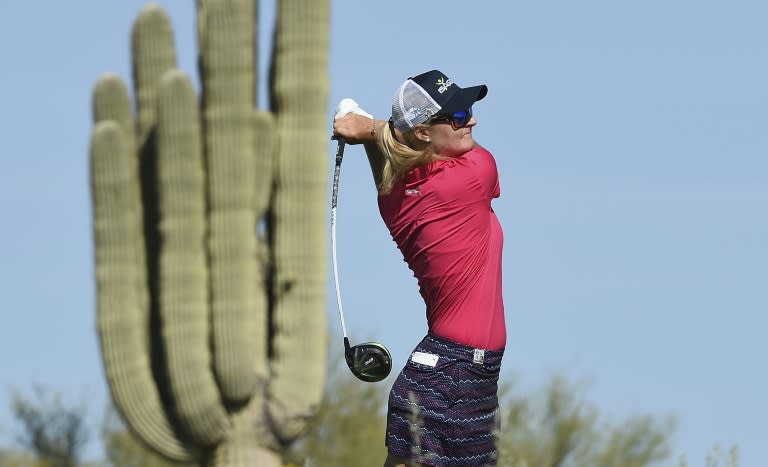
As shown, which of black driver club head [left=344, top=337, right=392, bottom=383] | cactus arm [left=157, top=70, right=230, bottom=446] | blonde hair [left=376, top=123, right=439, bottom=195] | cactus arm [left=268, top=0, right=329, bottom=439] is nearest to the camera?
cactus arm [left=157, top=70, right=230, bottom=446]

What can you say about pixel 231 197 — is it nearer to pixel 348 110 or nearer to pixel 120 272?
pixel 120 272

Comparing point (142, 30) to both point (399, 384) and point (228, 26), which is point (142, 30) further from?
point (399, 384)

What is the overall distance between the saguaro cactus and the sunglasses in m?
1.47

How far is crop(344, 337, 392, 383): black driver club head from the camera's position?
8.09 meters

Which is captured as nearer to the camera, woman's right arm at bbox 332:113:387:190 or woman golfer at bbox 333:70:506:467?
woman golfer at bbox 333:70:506:467

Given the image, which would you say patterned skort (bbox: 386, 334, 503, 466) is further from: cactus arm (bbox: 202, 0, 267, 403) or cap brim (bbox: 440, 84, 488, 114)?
cactus arm (bbox: 202, 0, 267, 403)

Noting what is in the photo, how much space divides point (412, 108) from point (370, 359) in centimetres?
138

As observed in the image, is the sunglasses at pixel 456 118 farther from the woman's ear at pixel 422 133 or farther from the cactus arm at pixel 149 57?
the cactus arm at pixel 149 57

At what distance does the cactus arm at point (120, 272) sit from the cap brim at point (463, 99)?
2080 millimetres

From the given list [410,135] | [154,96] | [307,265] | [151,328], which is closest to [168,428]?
[151,328]

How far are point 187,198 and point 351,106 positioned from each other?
2.02 m

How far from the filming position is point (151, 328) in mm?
6508

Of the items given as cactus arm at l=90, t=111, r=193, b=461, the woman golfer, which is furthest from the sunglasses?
cactus arm at l=90, t=111, r=193, b=461

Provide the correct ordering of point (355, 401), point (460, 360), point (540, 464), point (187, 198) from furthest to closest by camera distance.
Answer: point (355, 401) → point (540, 464) → point (460, 360) → point (187, 198)
